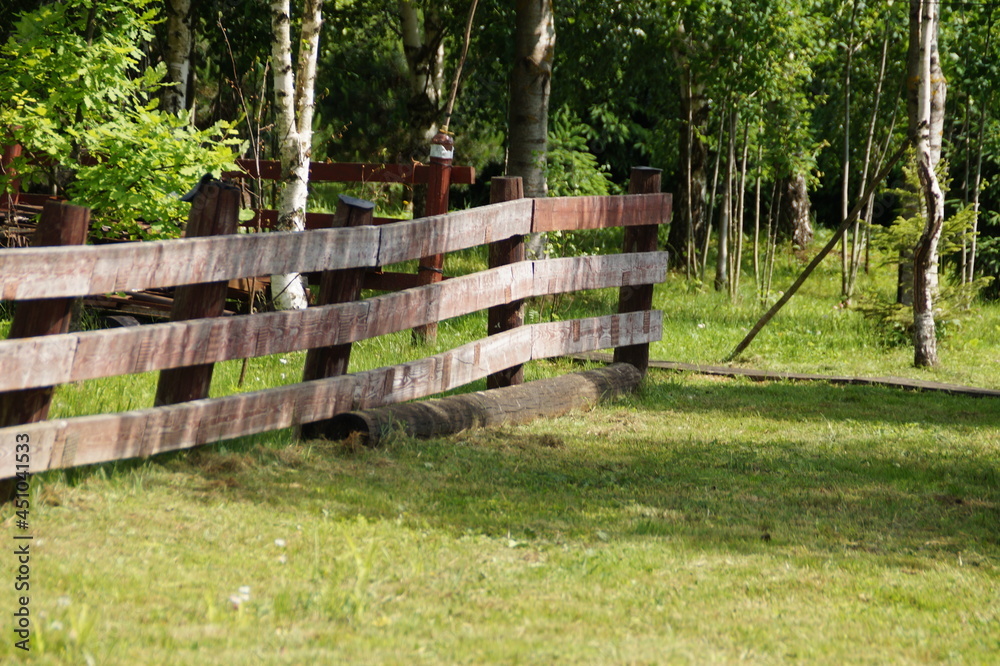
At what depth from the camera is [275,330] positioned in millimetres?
4754

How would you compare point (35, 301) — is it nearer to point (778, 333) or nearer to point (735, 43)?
point (778, 333)

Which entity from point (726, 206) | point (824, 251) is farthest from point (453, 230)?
point (726, 206)

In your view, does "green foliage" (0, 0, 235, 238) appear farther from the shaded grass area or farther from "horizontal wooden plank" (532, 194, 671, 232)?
the shaded grass area

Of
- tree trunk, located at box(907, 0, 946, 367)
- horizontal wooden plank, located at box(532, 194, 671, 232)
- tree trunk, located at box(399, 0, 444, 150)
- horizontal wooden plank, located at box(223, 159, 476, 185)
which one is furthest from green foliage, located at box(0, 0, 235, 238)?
tree trunk, located at box(399, 0, 444, 150)

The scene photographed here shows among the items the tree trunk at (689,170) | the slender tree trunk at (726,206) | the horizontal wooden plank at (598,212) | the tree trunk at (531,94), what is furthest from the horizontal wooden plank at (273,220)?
the tree trunk at (689,170)

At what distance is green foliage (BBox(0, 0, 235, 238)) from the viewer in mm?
6945

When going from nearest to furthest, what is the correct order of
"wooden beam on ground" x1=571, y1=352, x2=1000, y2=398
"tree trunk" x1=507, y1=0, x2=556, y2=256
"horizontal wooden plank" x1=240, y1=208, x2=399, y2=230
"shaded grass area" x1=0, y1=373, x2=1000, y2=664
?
"shaded grass area" x1=0, y1=373, x2=1000, y2=664 → "wooden beam on ground" x1=571, y1=352, x2=1000, y2=398 → "horizontal wooden plank" x1=240, y1=208, x2=399, y2=230 → "tree trunk" x1=507, y1=0, x2=556, y2=256

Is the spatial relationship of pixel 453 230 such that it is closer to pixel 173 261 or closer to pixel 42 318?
pixel 173 261

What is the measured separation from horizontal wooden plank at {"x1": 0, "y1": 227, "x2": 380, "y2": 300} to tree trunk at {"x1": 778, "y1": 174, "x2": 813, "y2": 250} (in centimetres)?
1693

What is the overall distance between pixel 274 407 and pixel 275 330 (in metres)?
0.36

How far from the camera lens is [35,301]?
12.5ft

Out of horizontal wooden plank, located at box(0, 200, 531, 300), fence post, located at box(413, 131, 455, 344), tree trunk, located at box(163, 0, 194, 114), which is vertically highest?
tree trunk, located at box(163, 0, 194, 114)

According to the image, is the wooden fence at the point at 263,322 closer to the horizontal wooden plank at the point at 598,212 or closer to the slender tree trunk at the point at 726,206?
the horizontal wooden plank at the point at 598,212

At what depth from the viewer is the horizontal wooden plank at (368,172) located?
32.9 ft
